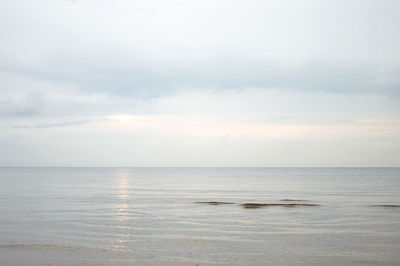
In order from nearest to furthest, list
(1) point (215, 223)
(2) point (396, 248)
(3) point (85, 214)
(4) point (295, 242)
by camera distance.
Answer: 1. (2) point (396, 248)
2. (4) point (295, 242)
3. (1) point (215, 223)
4. (3) point (85, 214)

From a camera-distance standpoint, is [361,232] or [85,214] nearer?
[361,232]

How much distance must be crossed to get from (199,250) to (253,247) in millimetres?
4066

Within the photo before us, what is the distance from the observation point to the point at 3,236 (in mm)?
29234

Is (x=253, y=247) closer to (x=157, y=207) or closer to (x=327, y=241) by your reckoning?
(x=327, y=241)

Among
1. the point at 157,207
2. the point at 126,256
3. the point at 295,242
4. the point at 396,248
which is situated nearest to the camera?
the point at 126,256

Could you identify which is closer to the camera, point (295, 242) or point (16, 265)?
point (16, 265)

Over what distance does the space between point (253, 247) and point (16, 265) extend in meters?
15.6

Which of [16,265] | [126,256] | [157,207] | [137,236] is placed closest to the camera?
[16,265]

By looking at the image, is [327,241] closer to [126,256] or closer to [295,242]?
[295,242]

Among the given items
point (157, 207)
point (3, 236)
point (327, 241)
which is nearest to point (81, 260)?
point (3, 236)

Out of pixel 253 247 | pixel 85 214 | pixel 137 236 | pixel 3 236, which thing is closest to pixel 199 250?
pixel 253 247

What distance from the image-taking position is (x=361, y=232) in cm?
3159

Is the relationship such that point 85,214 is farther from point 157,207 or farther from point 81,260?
point 81,260

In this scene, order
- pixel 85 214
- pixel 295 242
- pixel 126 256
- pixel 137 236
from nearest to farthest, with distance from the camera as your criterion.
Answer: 1. pixel 126 256
2. pixel 295 242
3. pixel 137 236
4. pixel 85 214
